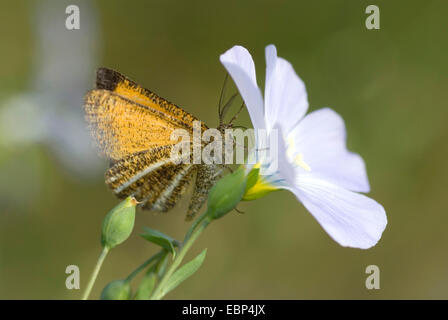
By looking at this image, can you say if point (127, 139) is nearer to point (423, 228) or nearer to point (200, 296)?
point (200, 296)

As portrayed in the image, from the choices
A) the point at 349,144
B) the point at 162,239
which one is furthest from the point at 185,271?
the point at 349,144

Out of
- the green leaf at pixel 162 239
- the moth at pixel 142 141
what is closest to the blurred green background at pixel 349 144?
the moth at pixel 142 141

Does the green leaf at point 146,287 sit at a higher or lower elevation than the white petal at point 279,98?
lower

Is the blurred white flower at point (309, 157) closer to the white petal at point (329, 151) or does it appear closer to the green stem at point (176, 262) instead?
the white petal at point (329, 151)

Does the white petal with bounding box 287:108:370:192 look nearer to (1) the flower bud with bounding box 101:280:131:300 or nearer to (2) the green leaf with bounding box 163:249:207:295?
(2) the green leaf with bounding box 163:249:207:295

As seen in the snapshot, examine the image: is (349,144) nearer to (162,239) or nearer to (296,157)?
(296,157)
